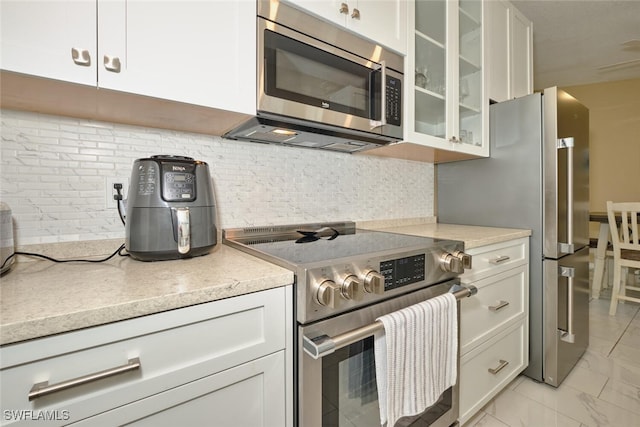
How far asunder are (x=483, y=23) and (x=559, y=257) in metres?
1.46

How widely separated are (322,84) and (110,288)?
960 millimetres

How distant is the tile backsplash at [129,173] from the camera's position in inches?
36.4

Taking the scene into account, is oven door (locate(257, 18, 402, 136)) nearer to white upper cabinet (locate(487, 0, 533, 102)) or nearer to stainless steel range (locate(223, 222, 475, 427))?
stainless steel range (locate(223, 222, 475, 427))

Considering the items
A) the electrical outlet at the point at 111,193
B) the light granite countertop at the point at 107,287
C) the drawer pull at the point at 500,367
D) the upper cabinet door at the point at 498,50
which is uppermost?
the upper cabinet door at the point at 498,50

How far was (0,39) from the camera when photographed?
654 mm

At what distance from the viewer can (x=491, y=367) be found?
147 centimetres

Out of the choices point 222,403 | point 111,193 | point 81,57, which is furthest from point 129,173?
point 222,403

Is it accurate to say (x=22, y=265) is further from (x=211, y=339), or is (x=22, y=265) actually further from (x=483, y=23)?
(x=483, y=23)

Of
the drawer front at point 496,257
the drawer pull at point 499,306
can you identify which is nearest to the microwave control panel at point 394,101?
the drawer front at point 496,257

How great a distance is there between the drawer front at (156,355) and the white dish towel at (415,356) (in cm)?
34

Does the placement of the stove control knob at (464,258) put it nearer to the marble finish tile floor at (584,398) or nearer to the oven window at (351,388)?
the oven window at (351,388)

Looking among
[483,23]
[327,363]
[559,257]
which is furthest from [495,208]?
[327,363]

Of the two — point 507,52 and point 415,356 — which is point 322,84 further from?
point 507,52

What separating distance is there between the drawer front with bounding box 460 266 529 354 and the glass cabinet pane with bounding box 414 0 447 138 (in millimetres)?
830
